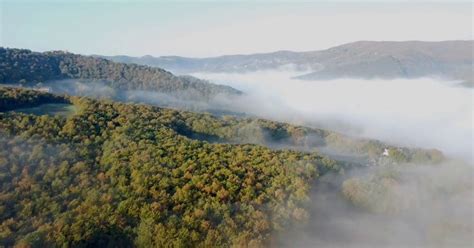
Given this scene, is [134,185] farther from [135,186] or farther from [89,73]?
[89,73]

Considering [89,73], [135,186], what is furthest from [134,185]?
[89,73]

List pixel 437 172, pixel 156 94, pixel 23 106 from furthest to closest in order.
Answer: pixel 156 94 < pixel 437 172 < pixel 23 106

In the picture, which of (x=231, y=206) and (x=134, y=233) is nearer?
(x=134, y=233)

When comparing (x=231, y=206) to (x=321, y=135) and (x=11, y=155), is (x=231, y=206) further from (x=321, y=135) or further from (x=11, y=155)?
(x=321, y=135)

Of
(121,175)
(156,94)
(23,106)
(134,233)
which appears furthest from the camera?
(156,94)

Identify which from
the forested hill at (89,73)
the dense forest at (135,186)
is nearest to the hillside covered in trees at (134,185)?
the dense forest at (135,186)

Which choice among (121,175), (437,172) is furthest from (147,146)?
(437,172)
